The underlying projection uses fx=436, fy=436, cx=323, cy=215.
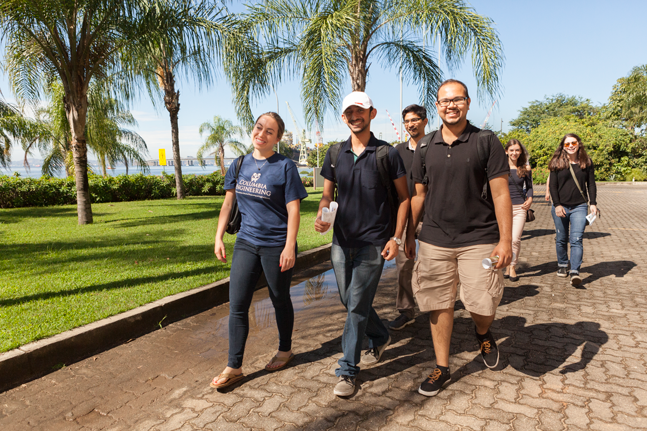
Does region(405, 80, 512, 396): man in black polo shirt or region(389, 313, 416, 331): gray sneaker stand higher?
region(405, 80, 512, 396): man in black polo shirt

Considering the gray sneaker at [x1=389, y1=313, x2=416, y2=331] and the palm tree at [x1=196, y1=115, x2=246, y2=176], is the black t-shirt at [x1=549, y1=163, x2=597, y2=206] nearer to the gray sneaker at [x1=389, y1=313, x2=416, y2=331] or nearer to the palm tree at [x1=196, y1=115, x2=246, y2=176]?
the gray sneaker at [x1=389, y1=313, x2=416, y2=331]

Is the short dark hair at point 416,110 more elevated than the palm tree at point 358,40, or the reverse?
the palm tree at point 358,40

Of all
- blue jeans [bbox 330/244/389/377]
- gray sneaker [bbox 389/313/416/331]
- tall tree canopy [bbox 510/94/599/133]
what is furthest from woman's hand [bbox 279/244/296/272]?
tall tree canopy [bbox 510/94/599/133]

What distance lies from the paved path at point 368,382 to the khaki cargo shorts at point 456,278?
0.64m

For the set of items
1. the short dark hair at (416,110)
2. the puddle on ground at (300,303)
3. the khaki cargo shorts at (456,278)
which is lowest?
the puddle on ground at (300,303)

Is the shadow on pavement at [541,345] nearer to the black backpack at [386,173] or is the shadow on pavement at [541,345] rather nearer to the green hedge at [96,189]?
the black backpack at [386,173]

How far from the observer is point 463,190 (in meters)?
2.80

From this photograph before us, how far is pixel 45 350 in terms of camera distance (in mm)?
3426

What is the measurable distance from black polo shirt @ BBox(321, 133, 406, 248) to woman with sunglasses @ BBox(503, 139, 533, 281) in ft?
11.6

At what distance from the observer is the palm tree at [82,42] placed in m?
9.10

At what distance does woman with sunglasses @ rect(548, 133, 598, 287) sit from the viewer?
18.7 ft

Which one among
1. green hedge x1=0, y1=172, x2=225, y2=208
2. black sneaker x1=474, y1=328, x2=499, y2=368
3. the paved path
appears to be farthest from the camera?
green hedge x1=0, y1=172, x2=225, y2=208

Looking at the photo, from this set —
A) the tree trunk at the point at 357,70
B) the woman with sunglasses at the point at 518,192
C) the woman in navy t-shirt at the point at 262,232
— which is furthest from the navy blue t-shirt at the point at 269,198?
the tree trunk at the point at 357,70

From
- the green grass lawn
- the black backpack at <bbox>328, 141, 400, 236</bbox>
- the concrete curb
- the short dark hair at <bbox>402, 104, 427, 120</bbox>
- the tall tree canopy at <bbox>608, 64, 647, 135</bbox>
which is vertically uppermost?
the tall tree canopy at <bbox>608, 64, 647, 135</bbox>
